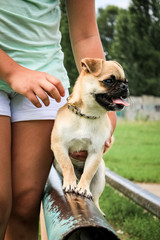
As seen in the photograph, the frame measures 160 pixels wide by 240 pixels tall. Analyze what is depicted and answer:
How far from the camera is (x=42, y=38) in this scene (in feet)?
6.37

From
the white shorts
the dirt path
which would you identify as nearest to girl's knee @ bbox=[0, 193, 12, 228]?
the white shorts

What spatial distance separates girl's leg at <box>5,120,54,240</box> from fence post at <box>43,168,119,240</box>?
404mm

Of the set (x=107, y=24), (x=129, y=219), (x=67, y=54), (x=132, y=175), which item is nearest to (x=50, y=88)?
(x=129, y=219)

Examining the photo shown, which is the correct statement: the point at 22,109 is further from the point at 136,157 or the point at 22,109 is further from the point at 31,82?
the point at 136,157

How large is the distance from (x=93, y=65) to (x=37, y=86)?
0.51m

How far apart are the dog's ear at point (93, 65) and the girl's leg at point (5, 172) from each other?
514 mm

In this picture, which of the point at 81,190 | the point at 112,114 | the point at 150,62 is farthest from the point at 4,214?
the point at 150,62

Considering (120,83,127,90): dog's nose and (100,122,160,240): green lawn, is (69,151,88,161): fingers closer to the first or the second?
(120,83,127,90): dog's nose

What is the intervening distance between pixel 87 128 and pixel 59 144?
0.17 metres

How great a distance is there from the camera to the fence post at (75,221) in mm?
1053

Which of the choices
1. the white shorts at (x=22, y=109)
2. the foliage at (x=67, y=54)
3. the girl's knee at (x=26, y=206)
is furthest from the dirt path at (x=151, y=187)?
the foliage at (x=67, y=54)

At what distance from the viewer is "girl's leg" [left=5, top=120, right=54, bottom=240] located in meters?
1.83

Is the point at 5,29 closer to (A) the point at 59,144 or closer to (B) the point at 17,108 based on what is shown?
(B) the point at 17,108

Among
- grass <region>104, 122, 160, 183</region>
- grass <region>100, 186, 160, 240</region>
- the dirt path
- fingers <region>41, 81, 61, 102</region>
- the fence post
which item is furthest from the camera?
grass <region>104, 122, 160, 183</region>
